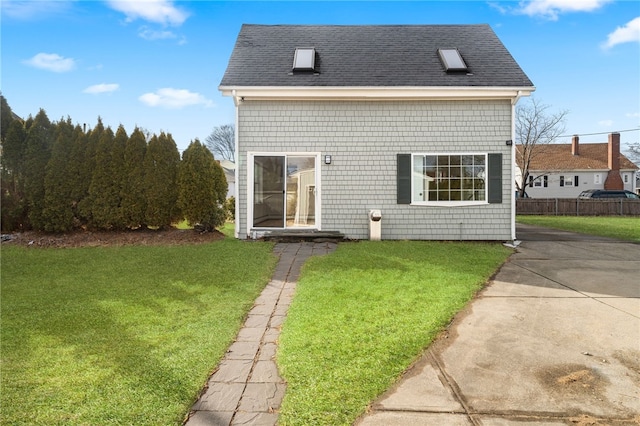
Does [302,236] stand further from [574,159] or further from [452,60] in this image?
[574,159]

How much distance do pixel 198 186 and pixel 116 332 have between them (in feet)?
19.7

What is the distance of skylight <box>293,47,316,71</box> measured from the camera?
9258 mm

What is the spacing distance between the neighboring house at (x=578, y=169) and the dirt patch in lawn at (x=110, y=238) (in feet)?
107

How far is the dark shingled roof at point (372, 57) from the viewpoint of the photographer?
346 inches

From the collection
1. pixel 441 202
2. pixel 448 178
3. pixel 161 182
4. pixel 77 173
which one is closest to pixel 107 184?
pixel 77 173

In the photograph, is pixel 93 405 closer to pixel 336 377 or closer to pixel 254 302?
pixel 336 377

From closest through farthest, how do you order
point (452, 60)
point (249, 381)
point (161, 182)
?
point (249, 381), point (161, 182), point (452, 60)

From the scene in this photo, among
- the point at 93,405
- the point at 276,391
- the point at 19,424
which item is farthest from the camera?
the point at 276,391

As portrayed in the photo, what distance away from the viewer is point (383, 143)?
8867mm

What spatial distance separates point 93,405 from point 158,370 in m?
0.47

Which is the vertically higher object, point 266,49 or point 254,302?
point 266,49

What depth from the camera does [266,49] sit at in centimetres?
1035

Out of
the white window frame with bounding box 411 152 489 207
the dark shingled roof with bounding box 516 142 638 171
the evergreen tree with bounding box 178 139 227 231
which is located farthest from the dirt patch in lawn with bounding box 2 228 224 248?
the dark shingled roof with bounding box 516 142 638 171

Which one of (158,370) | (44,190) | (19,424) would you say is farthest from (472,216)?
(44,190)
